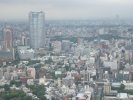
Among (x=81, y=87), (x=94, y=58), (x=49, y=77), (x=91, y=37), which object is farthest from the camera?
(x=91, y=37)

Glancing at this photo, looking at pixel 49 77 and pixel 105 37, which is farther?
pixel 105 37

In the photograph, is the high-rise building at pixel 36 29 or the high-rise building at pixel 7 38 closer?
the high-rise building at pixel 7 38

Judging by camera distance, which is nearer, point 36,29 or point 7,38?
point 7,38

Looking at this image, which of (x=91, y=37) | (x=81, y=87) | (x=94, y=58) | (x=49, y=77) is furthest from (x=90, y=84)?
(x=91, y=37)

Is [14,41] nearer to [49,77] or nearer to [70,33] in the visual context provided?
[70,33]

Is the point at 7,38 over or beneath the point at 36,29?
beneath
